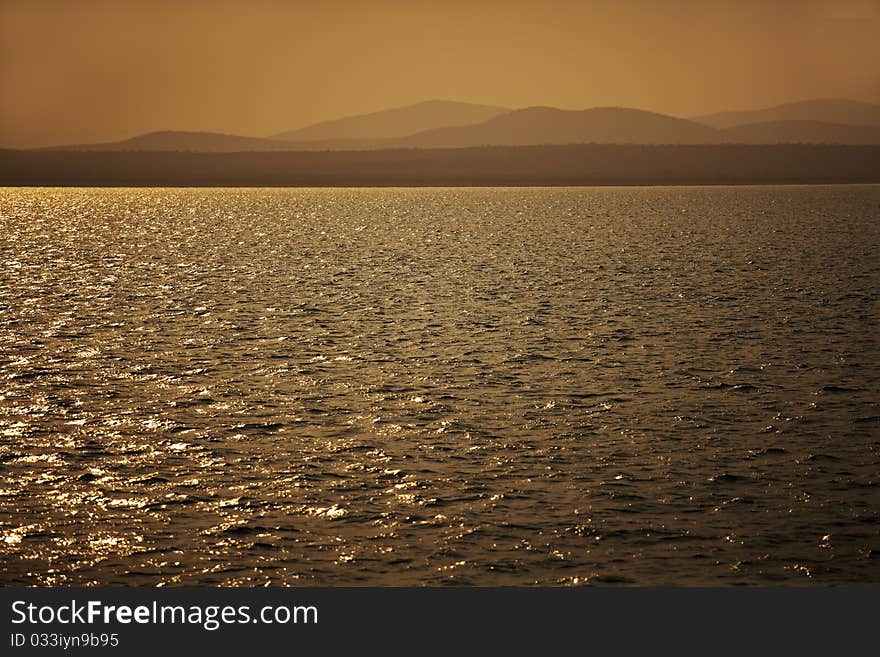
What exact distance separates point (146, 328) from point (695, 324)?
106ft

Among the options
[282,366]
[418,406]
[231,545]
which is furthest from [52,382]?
[231,545]

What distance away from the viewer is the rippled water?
2784 centimetres

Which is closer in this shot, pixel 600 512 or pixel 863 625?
pixel 863 625

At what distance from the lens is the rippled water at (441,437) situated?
27.8 meters

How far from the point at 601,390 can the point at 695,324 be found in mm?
20917

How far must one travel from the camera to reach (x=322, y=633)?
23.5 m

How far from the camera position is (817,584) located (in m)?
26.1

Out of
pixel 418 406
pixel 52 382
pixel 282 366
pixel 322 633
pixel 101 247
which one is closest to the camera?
pixel 322 633

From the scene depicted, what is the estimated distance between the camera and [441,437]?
127 ft

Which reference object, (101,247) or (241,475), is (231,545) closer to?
(241,475)

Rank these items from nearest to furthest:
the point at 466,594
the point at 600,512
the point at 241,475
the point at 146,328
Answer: the point at 466,594, the point at 600,512, the point at 241,475, the point at 146,328

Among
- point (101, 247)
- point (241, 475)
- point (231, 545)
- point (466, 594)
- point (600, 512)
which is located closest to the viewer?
point (466, 594)

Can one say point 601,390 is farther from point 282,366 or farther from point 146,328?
point 146,328

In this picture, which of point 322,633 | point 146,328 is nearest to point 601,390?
point 322,633
